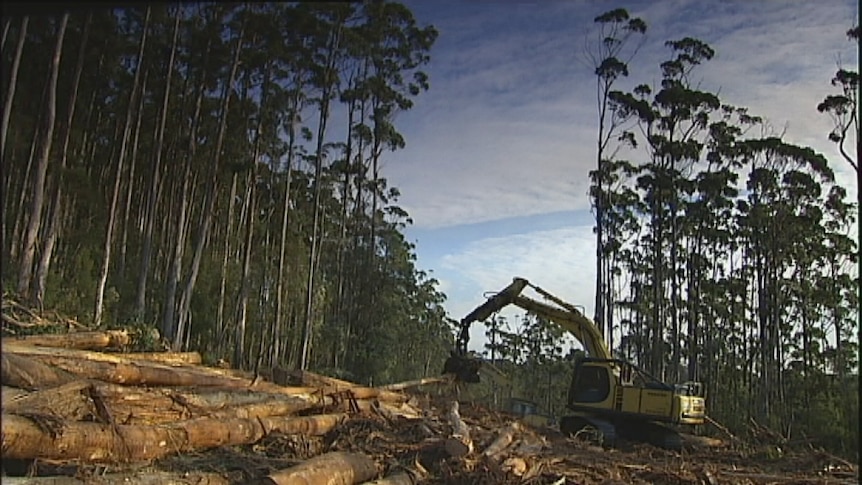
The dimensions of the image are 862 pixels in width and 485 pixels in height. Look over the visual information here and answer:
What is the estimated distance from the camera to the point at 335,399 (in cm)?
1326

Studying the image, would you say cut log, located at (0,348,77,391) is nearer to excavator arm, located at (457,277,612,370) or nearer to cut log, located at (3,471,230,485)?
cut log, located at (3,471,230,485)

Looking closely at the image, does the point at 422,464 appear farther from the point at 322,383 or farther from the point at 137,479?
the point at 322,383

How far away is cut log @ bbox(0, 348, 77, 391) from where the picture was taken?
816 cm

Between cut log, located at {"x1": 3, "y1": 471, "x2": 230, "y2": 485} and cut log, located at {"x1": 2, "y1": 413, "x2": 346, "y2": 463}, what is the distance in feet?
1.57

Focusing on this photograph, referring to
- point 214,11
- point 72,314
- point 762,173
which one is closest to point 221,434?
point 72,314

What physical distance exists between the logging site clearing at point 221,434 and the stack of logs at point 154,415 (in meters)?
0.02

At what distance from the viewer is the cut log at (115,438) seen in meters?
6.59

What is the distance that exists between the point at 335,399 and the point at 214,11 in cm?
1598

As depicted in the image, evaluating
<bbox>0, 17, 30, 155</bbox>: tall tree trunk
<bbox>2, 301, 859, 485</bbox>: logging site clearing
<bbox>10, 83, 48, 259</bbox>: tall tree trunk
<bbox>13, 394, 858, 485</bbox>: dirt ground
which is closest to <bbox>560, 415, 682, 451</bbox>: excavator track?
<bbox>2, 301, 859, 485</bbox>: logging site clearing

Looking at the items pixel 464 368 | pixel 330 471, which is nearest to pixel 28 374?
pixel 330 471

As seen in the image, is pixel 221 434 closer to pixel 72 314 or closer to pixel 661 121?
pixel 72 314

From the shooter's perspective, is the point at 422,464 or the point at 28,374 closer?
the point at 28,374

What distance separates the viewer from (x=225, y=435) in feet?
30.8

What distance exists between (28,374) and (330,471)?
11.3ft
